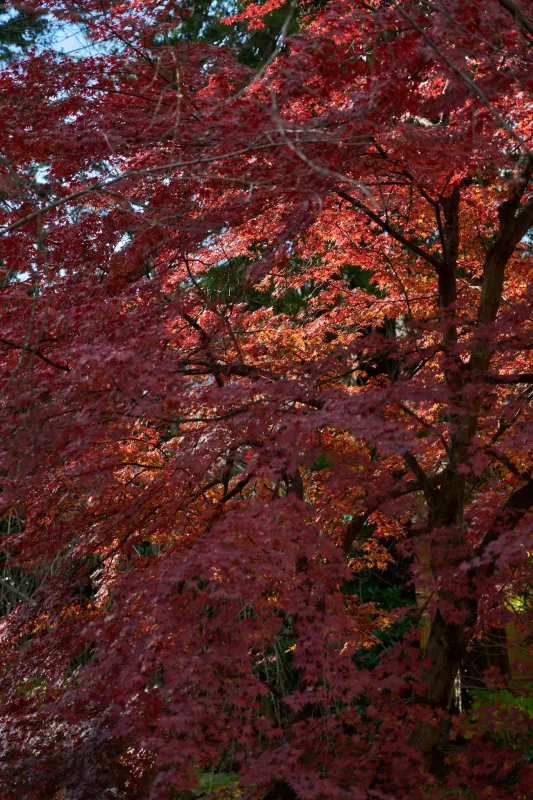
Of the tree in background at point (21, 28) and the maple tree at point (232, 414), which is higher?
the tree in background at point (21, 28)

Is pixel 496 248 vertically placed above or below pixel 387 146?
below

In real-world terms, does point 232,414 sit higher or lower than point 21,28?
lower

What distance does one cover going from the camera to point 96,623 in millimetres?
4180

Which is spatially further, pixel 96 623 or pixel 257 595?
pixel 96 623

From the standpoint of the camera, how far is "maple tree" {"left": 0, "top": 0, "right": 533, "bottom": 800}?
3.66m

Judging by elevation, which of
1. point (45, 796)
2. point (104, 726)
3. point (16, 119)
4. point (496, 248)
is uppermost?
point (16, 119)

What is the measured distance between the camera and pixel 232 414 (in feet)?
14.4

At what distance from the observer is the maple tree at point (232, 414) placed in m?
3.66

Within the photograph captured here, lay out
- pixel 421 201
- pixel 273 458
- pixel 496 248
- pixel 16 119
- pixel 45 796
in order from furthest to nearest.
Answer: pixel 421 201
pixel 496 248
pixel 16 119
pixel 45 796
pixel 273 458

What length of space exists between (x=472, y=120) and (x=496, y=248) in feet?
3.49

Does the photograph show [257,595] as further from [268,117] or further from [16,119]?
[16,119]

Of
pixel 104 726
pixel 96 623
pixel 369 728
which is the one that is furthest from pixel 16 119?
pixel 369 728

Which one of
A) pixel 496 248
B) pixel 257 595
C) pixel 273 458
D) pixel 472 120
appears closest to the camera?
pixel 257 595

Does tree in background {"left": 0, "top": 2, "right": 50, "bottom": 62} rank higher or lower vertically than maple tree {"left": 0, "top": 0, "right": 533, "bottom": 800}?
higher
